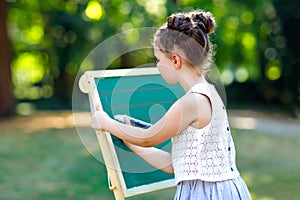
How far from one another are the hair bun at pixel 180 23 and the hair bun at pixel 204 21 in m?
0.03

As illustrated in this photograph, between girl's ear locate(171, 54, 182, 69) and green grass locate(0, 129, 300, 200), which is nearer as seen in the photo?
girl's ear locate(171, 54, 182, 69)

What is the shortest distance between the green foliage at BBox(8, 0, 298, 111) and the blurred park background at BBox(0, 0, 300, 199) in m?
0.03

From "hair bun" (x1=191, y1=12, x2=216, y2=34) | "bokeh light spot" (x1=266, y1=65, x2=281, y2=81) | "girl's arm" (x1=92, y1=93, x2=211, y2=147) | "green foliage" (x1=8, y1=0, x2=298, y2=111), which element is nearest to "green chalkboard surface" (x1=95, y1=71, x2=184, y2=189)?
"girl's arm" (x1=92, y1=93, x2=211, y2=147)

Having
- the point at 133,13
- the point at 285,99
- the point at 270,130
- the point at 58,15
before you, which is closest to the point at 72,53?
the point at 58,15

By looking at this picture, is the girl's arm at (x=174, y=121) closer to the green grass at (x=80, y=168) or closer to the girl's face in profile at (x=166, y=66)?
the girl's face in profile at (x=166, y=66)

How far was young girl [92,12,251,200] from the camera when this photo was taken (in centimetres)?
211

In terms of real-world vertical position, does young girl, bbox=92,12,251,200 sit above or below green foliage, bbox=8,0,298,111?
above

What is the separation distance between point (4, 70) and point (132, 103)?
9.35 m

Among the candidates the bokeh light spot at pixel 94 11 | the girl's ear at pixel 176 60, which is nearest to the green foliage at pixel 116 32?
the bokeh light spot at pixel 94 11

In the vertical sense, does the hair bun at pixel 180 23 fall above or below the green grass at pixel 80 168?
above

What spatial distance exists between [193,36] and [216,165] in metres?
0.53

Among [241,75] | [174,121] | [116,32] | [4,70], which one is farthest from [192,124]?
[241,75]

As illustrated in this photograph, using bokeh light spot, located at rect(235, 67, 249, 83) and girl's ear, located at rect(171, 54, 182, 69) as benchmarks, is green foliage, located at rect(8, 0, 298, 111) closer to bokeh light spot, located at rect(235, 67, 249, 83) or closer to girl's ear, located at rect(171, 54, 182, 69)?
bokeh light spot, located at rect(235, 67, 249, 83)

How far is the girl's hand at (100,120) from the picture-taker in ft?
7.37
